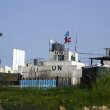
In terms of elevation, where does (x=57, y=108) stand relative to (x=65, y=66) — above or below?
below

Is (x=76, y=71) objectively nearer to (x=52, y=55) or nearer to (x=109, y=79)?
(x=52, y=55)

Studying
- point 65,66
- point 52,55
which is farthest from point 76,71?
point 52,55

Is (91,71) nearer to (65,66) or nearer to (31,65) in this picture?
(65,66)

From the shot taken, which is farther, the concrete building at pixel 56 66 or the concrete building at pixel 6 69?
the concrete building at pixel 6 69

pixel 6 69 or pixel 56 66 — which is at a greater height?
pixel 6 69

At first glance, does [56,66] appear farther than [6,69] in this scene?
No


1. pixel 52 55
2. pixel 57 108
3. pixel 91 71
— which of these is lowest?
pixel 57 108

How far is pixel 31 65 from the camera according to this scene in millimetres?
77375

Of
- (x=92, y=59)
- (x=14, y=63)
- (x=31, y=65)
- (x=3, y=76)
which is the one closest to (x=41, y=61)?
(x=31, y=65)

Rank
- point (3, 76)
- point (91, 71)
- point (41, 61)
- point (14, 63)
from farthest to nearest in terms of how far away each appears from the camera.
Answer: point (14, 63)
point (41, 61)
point (3, 76)
point (91, 71)

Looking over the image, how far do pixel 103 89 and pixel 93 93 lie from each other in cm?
46

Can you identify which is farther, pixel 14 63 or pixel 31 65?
pixel 14 63

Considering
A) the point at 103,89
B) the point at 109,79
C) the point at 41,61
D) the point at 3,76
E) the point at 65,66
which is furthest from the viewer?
the point at 41,61

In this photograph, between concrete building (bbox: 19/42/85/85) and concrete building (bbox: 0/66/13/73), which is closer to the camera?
concrete building (bbox: 19/42/85/85)
